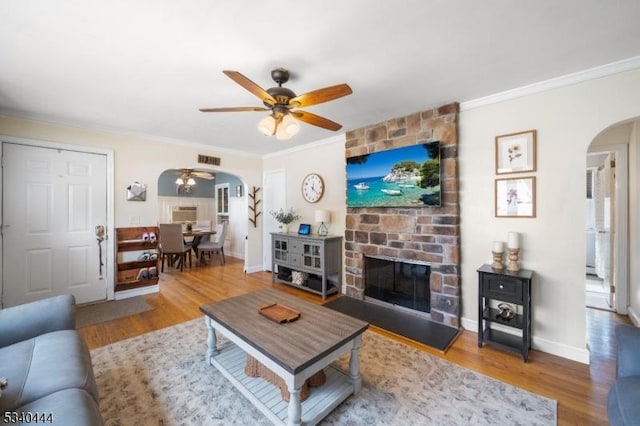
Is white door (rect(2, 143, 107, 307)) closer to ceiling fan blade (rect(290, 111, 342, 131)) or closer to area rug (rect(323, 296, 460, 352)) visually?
ceiling fan blade (rect(290, 111, 342, 131))

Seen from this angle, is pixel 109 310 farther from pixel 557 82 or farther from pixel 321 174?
pixel 557 82

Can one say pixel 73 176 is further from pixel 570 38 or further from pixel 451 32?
pixel 570 38

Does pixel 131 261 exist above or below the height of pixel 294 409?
above

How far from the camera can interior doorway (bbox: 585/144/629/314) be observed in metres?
3.16

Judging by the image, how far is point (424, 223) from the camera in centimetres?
314

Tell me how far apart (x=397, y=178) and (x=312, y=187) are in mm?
1724

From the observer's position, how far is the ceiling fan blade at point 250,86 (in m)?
1.64

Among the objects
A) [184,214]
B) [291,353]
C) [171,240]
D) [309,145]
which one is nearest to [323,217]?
[309,145]

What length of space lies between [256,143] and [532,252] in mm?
4142

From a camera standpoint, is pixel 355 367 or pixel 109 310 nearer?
pixel 355 367

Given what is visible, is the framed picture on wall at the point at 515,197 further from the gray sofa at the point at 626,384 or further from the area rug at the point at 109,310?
the area rug at the point at 109,310

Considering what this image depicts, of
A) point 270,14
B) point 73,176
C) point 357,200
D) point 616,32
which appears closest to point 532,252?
point 616,32

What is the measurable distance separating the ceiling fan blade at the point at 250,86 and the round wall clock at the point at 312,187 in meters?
2.47

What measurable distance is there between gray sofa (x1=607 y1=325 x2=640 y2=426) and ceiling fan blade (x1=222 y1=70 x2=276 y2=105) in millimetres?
2604
